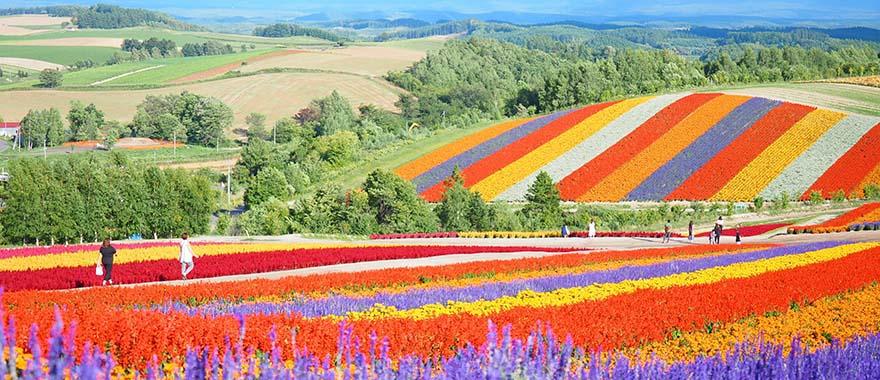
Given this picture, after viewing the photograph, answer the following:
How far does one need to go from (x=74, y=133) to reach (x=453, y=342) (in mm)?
108325

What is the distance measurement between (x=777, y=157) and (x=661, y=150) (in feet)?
25.5

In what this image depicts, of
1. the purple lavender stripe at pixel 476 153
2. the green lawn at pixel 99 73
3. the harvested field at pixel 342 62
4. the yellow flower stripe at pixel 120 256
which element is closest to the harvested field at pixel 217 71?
the harvested field at pixel 342 62

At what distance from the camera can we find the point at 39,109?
390 feet

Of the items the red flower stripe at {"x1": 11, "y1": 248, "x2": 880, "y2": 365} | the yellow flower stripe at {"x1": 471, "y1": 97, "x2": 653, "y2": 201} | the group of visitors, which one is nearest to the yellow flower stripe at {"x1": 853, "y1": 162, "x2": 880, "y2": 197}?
the yellow flower stripe at {"x1": 471, "y1": 97, "x2": 653, "y2": 201}

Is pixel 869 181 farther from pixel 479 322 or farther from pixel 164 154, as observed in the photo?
pixel 164 154

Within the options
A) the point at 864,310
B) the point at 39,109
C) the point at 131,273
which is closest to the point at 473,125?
the point at 39,109

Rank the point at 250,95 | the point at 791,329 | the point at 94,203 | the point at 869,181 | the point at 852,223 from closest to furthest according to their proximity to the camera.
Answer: the point at 791,329 < the point at 852,223 < the point at 94,203 < the point at 869,181 < the point at 250,95

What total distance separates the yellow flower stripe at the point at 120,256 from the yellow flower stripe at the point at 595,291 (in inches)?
571

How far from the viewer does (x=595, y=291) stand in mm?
18531

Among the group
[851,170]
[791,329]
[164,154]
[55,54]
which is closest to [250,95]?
[164,154]

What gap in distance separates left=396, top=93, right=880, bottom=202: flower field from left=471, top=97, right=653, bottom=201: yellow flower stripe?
0.09 metres

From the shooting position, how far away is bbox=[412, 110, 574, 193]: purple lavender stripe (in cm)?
6506

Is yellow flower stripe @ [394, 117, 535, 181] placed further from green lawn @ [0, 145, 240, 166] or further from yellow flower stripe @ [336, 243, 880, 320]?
yellow flower stripe @ [336, 243, 880, 320]

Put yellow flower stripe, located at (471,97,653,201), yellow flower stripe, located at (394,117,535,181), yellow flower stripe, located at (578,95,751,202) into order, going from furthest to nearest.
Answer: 1. yellow flower stripe, located at (394,117,535,181)
2. yellow flower stripe, located at (471,97,653,201)
3. yellow flower stripe, located at (578,95,751,202)
